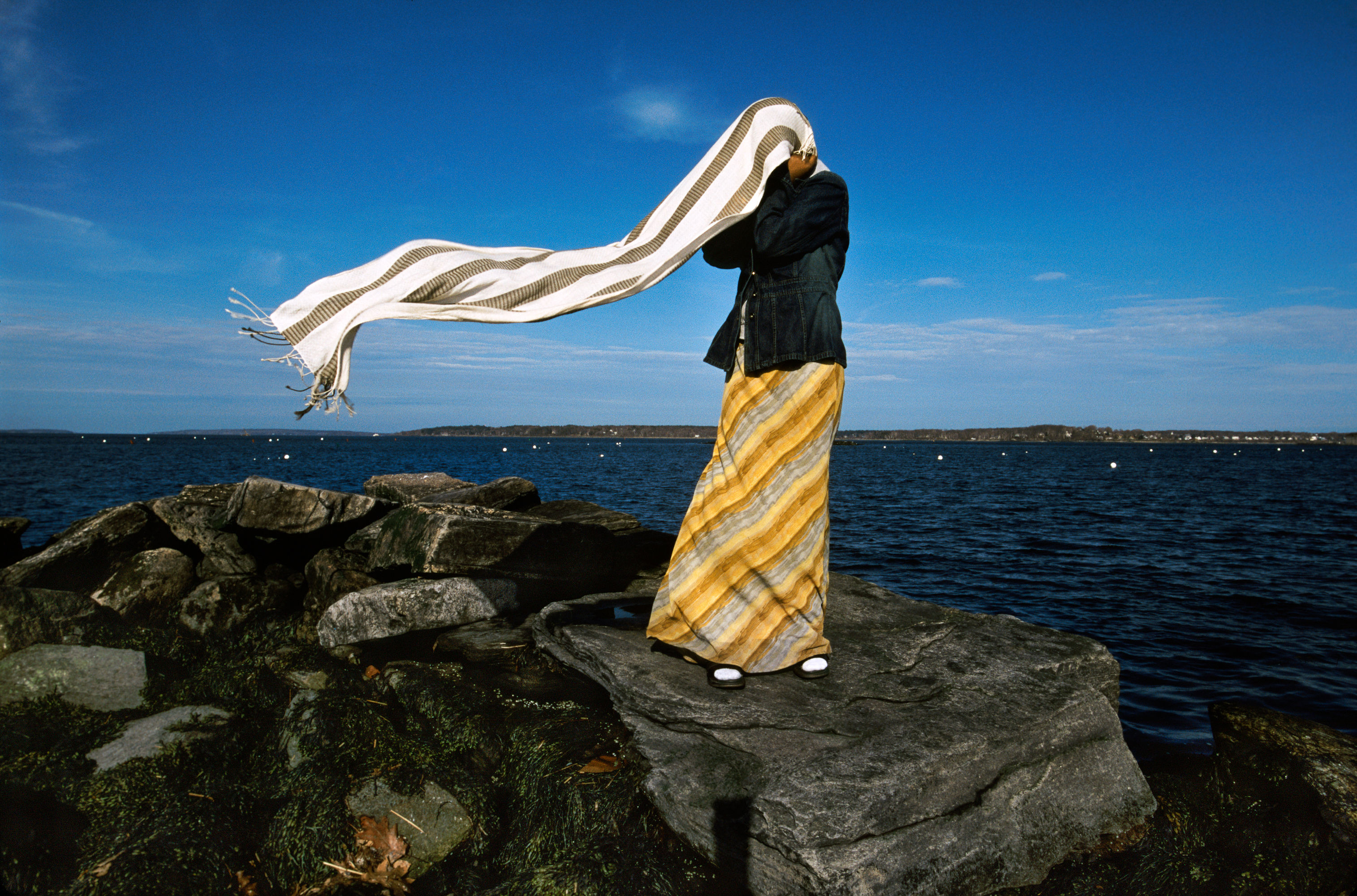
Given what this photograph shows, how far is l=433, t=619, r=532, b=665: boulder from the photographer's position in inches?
208

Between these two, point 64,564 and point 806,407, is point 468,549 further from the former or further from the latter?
point 64,564

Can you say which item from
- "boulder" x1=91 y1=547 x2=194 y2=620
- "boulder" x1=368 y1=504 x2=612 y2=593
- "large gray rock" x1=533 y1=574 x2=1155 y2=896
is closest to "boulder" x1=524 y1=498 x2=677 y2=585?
"boulder" x1=368 y1=504 x2=612 y2=593

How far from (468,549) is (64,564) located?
172 inches

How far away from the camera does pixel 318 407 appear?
3529mm

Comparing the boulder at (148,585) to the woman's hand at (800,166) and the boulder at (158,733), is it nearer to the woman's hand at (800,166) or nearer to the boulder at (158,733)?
the boulder at (158,733)

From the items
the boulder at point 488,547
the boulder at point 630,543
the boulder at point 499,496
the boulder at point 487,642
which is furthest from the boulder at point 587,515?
the boulder at point 487,642

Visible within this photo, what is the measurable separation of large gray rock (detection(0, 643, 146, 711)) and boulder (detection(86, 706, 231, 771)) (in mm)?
543

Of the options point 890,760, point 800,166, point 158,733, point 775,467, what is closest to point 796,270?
point 800,166

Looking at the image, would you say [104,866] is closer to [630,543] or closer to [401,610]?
[401,610]

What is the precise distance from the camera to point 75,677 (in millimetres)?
5012

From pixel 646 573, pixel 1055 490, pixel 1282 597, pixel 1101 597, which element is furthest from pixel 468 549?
pixel 1055 490

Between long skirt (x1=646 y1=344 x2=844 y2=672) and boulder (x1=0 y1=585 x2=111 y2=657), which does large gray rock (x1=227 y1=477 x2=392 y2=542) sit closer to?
boulder (x1=0 y1=585 x2=111 y2=657)

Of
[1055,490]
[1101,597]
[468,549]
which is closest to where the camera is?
[468,549]

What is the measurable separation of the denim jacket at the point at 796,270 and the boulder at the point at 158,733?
4.08 meters
